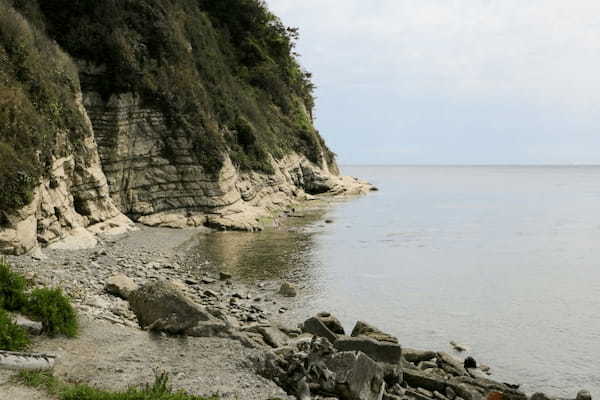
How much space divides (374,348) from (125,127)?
2525 centimetres

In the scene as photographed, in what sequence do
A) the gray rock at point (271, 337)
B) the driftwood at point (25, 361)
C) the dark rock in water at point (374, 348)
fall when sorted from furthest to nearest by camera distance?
the gray rock at point (271, 337) < the dark rock in water at point (374, 348) < the driftwood at point (25, 361)

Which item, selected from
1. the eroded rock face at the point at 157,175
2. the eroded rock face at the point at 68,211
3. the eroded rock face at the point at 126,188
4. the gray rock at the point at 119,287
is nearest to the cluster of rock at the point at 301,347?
the gray rock at the point at 119,287

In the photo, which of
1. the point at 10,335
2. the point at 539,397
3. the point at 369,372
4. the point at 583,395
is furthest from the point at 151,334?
the point at 583,395

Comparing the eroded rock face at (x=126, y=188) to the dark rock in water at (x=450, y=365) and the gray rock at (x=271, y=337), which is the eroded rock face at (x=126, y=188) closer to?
the gray rock at (x=271, y=337)

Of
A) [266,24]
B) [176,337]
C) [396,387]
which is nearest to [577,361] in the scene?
[396,387]

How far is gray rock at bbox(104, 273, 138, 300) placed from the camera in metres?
16.7

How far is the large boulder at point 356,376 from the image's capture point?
9789mm

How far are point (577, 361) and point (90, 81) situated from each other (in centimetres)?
2879

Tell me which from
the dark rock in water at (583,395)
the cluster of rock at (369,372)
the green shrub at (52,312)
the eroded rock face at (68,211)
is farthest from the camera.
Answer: the eroded rock face at (68,211)

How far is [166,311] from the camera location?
11.7 metres

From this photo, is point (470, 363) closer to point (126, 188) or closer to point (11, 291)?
point (11, 291)

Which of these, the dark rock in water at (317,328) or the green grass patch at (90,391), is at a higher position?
the green grass patch at (90,391)

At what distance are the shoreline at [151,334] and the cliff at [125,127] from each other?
7.55 feet

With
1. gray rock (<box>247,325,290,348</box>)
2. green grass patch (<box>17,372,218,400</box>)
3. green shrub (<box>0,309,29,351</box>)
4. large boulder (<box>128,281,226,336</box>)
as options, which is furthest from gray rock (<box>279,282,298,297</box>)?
green grass patch (<box>17,372,218,400</box>)
